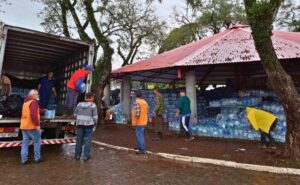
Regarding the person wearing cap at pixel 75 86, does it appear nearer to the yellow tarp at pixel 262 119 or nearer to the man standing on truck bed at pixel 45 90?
the man standing on truck bed at pixel 45 90

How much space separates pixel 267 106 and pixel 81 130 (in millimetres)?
7615

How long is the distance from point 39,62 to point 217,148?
25.1ft

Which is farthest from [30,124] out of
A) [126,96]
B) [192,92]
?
[126,96]

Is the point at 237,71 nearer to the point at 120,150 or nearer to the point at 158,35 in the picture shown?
the point at 120,150

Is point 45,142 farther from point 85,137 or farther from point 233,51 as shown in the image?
point 233,51

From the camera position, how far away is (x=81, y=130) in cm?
740

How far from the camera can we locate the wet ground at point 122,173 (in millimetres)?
5691

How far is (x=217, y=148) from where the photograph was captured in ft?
30.2

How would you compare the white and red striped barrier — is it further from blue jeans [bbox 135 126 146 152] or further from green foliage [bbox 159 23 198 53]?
green foliage [bbox 159 23 198 53]

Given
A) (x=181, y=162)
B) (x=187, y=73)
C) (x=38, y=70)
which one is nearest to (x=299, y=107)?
(x=181, y=162)

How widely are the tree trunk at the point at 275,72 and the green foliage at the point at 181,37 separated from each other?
22.6m

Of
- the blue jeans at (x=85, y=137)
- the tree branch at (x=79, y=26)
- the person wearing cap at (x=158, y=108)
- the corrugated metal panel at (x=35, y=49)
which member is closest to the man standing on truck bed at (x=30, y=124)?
the blue jeans at (x=85, y=137)

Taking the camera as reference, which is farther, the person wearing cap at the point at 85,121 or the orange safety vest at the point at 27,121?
the person wearing cap at the point at 85,121

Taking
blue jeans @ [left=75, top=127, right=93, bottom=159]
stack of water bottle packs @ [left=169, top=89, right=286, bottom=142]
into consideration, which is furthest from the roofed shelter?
blue jeans @ [left=75, top=127, right=93, bottom=159]
